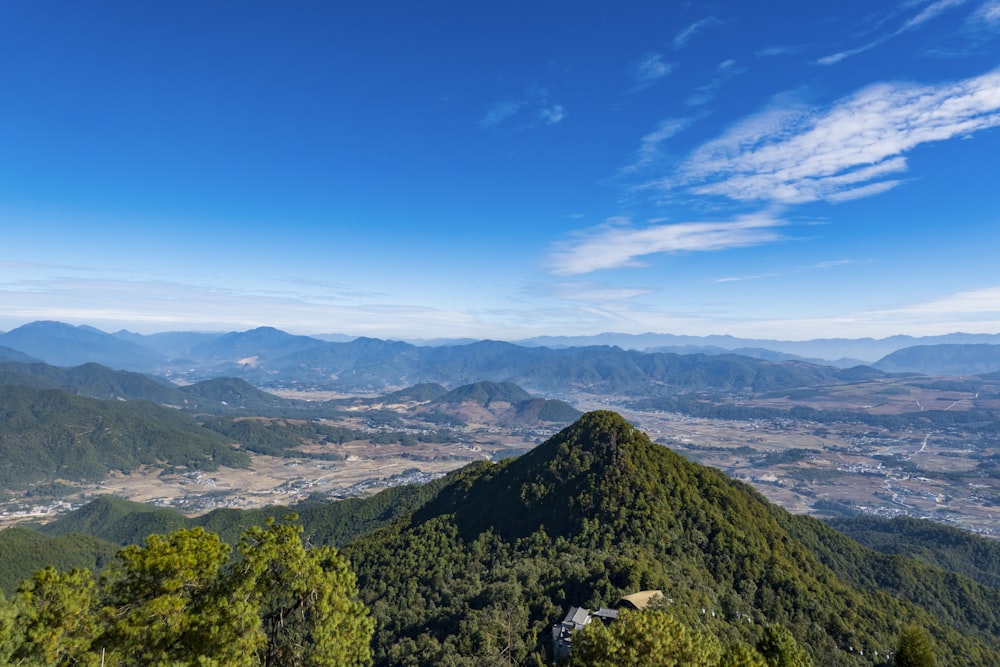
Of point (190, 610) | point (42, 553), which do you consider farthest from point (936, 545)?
point (42, 553)

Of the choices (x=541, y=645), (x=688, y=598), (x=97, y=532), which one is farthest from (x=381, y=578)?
(x=97, y=532)

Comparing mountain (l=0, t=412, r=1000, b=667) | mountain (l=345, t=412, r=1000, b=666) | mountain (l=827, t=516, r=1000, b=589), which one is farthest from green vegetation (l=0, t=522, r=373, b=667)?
mountain (l=827, t=516, r=1000, b=589)

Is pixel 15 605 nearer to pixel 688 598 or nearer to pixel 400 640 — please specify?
pixel 400 640

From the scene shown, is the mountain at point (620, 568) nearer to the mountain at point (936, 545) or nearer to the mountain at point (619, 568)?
the mountain at point (619, 568)

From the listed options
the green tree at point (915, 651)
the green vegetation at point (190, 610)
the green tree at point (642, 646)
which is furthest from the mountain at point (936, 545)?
the green vegetation at point (190, 610)

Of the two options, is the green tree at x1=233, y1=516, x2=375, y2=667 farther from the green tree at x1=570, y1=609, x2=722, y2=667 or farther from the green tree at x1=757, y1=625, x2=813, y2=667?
the green tree at x1=757, y1=625, x2=813, y2=667

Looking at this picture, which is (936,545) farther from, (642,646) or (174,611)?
(174,611)
